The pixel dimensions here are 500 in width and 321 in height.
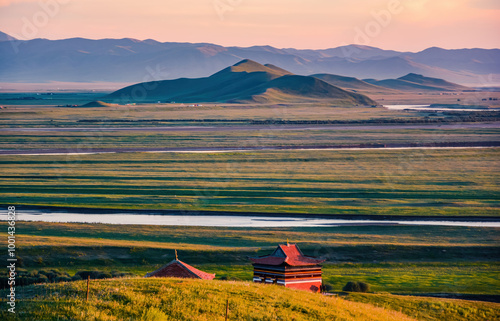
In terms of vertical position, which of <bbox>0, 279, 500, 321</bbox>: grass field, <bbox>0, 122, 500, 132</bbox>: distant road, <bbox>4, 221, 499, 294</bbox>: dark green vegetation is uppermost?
<bbox>0, 122, 500, 132</bbox>: distant road

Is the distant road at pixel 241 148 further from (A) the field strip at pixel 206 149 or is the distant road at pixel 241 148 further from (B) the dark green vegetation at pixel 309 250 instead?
(B) the dark green vegetation at pixel 309 250

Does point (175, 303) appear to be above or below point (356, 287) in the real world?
above

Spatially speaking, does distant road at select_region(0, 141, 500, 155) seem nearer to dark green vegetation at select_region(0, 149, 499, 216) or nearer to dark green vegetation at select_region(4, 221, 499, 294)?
dark green vegetation at select_region(0, 149, 499, 216)

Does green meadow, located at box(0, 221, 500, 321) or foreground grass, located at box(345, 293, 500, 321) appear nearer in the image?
green meadow, located at box(0, 221, 500, 321)

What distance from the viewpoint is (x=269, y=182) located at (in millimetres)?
65125

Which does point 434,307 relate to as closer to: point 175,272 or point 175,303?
point 175,272

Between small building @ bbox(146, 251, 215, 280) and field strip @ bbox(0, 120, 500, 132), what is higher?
field strip @ bbox(0, 120, 500, 132)

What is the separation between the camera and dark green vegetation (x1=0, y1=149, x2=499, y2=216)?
5481cm

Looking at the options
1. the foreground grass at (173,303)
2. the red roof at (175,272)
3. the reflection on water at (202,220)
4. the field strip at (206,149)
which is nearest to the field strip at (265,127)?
the field strip at (206,149)

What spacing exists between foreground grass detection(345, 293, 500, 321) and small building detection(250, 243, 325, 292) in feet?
8.09

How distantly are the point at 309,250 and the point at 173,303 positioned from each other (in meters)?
22.2

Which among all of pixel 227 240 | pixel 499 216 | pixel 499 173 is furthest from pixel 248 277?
pixel 499 173

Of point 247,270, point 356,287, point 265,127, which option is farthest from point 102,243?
point 265,127

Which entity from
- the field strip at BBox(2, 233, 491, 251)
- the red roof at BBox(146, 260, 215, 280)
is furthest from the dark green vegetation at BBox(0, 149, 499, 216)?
the red roof at BBox(146, 260, 215, 280)
